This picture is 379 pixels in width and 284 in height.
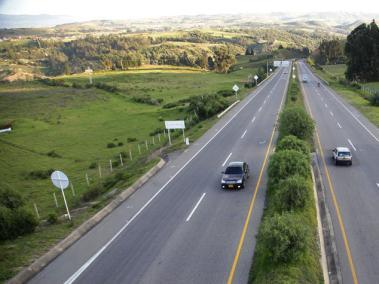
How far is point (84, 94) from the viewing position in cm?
10275

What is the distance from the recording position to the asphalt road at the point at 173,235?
16250mm

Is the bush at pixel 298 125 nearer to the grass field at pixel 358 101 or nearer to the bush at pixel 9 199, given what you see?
the grass field at pixel 358 101

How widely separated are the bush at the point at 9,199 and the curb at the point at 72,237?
4.49 m

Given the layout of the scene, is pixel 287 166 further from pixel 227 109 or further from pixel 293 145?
pixel 227 109

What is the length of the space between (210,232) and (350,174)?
1434 cm

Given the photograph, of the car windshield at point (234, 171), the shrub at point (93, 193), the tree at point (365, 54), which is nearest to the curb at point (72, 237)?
the shrub at point (93, 193)

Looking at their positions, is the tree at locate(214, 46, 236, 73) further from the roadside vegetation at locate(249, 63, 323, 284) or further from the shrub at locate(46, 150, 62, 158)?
the roadside vegetation at locate(249, 63, 323, 284)

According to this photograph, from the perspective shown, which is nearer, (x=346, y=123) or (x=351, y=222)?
(x=351, y=222)

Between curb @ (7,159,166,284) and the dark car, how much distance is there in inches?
253

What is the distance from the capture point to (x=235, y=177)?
2606 cm

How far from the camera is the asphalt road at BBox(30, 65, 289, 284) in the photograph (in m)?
16.2

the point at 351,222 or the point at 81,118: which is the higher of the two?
the point at 351,222

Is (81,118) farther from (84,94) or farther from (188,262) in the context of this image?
(188,262)

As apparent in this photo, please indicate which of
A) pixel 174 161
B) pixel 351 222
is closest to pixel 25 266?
pixel 351 222
